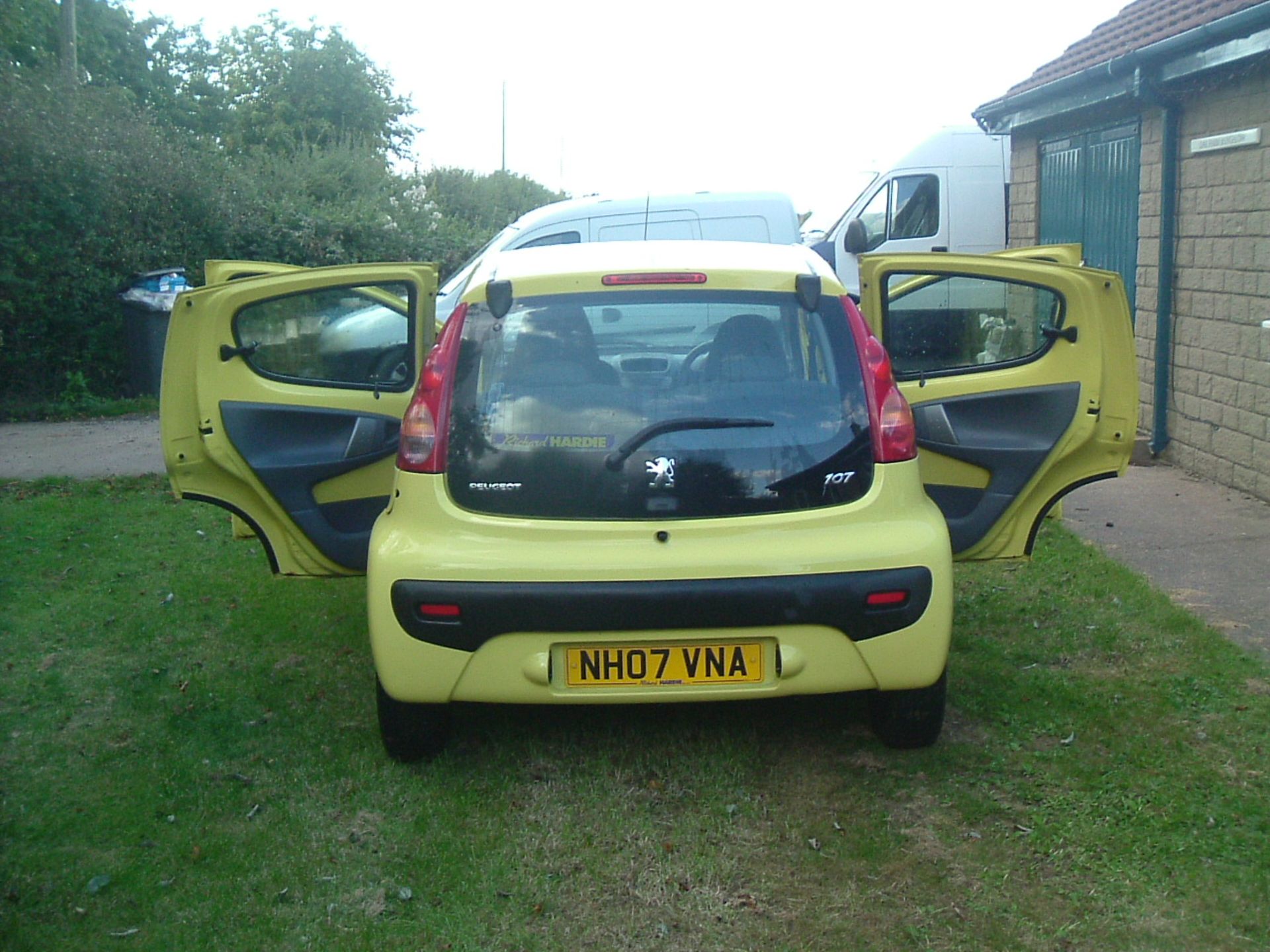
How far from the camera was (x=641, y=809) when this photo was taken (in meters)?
4.31

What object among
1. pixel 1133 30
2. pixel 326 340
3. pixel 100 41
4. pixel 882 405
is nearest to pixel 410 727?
pixel 882 405

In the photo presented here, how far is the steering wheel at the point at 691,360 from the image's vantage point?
4309 mm

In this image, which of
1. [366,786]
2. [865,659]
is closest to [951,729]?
[865,659]

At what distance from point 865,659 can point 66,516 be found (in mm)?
6473

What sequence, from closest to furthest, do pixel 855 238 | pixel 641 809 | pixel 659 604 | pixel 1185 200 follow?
pixel 659 604, pixel 641 809, pixel 1185 200, pixel 855 238

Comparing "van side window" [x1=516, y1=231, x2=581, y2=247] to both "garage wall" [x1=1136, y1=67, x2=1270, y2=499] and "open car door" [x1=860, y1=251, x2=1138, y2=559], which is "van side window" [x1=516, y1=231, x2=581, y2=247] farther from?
"open car door" [x1=860, y1=251, x2=1138, y2=559]

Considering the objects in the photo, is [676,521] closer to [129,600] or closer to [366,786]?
[366,786]

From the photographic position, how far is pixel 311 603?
6797mm

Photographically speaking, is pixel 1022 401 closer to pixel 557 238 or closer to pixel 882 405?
pixel 882 405

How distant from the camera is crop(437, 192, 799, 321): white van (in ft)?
40.9

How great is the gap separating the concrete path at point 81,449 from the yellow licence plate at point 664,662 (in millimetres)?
7306

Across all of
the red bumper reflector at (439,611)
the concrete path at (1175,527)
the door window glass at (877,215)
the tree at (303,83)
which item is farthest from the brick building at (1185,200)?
the tree at (303,83)

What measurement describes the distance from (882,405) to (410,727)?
71.0 inches

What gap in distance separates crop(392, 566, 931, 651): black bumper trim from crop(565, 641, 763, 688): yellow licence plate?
0.09 m
